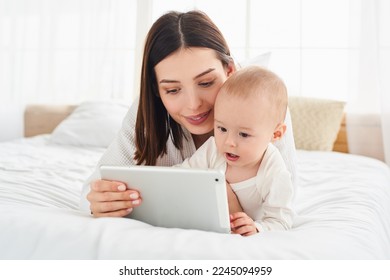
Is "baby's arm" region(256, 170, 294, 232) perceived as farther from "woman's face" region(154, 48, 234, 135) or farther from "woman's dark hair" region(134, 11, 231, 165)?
"woman's dark hair" region(134, 11, 231, 165)

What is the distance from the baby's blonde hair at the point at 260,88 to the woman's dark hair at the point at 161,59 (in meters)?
0.16

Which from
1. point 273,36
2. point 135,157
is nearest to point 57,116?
point 273,36

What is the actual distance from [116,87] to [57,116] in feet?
1.57

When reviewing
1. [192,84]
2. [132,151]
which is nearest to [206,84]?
[192,84]

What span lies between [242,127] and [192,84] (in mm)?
188

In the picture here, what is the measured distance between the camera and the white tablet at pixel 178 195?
88cm

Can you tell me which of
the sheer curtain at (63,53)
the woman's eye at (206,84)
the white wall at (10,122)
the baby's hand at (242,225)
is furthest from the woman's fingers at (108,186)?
the white wall at (10,122)

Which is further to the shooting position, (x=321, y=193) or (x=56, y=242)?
(x=321, y=193)

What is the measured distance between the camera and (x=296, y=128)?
2607mm

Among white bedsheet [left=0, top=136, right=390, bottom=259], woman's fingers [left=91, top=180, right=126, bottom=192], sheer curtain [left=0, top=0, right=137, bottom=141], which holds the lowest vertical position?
white bedsheet [left=0, top=136, right=390, bottom=259]

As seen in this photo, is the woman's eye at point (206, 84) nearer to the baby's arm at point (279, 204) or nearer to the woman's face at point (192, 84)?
the woman's face at point (192, 84)

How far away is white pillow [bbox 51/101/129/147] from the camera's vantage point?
2.75 m

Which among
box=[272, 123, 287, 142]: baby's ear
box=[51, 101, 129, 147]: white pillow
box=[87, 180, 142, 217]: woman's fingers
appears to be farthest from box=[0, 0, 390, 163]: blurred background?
box=[87, 180, 142, 217]: woman's fingers
